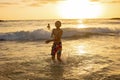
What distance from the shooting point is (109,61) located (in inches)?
432

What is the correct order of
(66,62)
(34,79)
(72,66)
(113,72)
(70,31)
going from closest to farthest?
(34,79) < (113,72) < (72,66) < (66,62) < (70,31)

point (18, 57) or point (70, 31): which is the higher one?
point (18, 57)

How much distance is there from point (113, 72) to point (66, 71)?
150 centimetres

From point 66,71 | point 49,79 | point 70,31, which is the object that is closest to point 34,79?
point 49,79

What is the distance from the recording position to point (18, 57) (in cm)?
1226

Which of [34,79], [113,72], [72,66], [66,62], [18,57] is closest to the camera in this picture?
[34,79]

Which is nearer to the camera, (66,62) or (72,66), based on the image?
(72,66)

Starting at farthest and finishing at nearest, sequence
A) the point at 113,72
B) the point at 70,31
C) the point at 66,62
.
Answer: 1. the point at 70,31
2. the point at 66,62
3. the point at 113,72

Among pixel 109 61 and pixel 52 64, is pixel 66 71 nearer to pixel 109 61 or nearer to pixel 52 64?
pixel 52 64

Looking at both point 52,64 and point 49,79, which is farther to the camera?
point 52,64

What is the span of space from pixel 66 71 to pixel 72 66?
89 cm

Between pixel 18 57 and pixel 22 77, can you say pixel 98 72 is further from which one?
pixel 18 57

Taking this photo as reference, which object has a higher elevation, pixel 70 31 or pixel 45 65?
pixel 45 65

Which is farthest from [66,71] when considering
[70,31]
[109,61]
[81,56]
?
[70,31]
